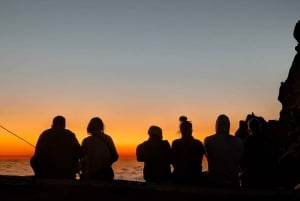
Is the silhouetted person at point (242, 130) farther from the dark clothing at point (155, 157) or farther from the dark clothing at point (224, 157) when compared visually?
the dark clothing at point (224, 157)

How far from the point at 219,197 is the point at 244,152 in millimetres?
2983

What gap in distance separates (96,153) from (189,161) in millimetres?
2259

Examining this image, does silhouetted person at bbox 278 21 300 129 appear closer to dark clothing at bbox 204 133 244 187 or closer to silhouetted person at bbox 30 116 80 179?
dark clothing at bbox 204 133 244 187

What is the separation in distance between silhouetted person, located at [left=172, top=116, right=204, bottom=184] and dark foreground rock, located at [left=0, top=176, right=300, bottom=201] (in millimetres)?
2797

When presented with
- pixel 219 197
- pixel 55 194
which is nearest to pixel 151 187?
pixel 219 197

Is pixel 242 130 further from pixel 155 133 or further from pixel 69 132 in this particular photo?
pixel 69 132

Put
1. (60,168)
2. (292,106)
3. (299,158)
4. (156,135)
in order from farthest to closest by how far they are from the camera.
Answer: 1. (292,106)
2. (299,158)
3. (156,135)
4. (60,168)

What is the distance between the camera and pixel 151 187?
7.18m

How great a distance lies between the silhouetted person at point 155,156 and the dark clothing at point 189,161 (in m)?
0.60

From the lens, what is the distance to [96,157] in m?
10.3

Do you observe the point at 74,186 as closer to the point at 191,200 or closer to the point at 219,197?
the point at 191,200

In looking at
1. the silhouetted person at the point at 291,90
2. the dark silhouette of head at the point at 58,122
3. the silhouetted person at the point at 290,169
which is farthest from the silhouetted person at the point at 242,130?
the silhouetted person at the point at 291,90

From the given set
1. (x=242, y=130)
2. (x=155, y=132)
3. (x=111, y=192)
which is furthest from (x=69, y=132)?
(x=242, y=130)

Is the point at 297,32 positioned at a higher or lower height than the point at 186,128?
higher
